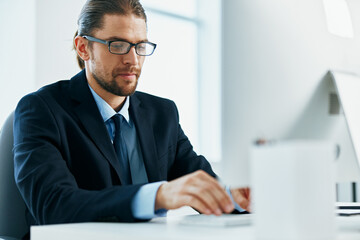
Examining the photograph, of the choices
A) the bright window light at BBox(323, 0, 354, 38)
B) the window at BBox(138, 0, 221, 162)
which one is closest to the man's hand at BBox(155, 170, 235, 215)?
the bright window light at BBox(323, 0, 354, 38)

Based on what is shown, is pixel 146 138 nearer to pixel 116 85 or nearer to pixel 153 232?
pixel 116 85

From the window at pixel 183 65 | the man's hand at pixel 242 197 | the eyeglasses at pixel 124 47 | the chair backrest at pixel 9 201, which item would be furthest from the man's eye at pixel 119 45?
the window at pixel 183 65

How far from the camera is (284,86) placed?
2.48 feet

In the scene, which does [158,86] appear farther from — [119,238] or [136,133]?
[119,238]

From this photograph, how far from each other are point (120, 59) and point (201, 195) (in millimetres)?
817

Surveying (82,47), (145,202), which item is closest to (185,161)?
(82,47)

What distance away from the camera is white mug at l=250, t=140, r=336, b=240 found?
608 millimetres

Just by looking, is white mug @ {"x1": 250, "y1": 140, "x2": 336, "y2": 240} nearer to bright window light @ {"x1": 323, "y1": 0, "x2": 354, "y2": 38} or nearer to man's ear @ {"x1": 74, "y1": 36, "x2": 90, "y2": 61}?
bright window light @ {"x1": 323, "y1": 0, "x2": 354, "y2": 38}

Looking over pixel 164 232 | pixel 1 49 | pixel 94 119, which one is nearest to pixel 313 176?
pixel 164 232

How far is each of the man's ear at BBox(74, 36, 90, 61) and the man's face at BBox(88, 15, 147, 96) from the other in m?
0.11

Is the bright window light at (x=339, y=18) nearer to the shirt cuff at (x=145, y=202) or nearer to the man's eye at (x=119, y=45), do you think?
the shirt cuff at (x=145, y=202)

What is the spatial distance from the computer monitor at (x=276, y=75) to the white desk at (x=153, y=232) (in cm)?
9

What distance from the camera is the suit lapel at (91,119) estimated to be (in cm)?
138

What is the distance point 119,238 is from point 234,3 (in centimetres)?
40
